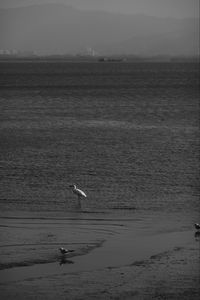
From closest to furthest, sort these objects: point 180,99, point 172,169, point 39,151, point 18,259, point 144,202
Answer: point 18,259 < point 144,202 < point 172,169 < point 39,151 < point 180,99

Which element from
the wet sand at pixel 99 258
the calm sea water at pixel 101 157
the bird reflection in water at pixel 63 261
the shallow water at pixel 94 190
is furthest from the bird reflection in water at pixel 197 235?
the bird reflection in water at pixel 63 261

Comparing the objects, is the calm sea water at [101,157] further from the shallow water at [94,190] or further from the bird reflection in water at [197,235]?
the bird reflection in water at [197,235]

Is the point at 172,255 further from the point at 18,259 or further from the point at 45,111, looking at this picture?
the point at 45,111

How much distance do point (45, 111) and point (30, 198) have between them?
4057 cm

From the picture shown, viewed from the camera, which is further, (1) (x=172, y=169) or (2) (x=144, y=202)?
(1) (x=172, y=169)

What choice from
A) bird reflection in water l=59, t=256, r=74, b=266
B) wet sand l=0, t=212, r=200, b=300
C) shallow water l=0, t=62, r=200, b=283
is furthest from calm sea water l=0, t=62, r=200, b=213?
bird reflection in water l=59, t=256, r=74, b=266

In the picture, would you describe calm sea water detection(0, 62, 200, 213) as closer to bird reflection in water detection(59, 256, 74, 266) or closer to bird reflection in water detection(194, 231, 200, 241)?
bird reflection in water detection(194, 231, 200, 241)

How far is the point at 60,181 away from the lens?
31109mm

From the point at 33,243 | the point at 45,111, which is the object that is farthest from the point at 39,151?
→ the point at 45,111

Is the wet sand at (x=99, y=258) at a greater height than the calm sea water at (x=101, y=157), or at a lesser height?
lesser

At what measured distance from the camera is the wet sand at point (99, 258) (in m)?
17.1

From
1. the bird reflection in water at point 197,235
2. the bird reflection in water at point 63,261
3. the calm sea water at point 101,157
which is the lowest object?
the bird reflection in water at point 63,261

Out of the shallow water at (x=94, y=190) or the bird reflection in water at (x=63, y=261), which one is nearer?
the bird reflection in water at (x=63, y=261)

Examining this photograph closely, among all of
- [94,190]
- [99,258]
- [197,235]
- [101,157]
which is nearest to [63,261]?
[99,258]
